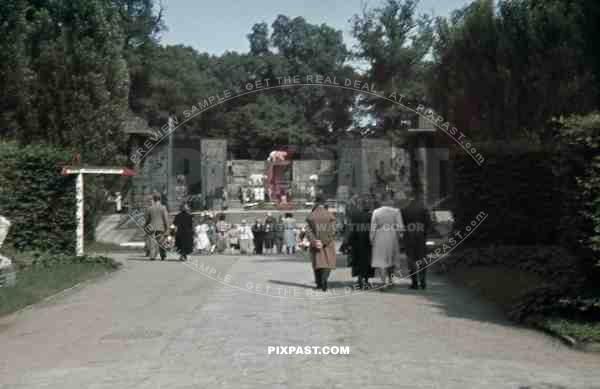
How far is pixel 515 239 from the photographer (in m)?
19.1

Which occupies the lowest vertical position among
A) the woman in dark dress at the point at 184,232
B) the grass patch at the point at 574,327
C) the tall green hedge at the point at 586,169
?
the grass patch at the point at 574,327

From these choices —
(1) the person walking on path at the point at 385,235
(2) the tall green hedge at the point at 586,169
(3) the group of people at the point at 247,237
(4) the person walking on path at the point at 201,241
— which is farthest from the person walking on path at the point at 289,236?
(2) the tall green hedge at the point at 586,169

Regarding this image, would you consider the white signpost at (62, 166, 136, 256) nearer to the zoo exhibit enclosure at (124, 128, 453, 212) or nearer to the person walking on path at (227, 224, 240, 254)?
the zoo exhibit enclosure at (124, 128, 453, 212)

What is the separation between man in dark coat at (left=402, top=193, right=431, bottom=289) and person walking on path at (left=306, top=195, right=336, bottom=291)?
1.48 meters

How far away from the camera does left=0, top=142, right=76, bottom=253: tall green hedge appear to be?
18.8m

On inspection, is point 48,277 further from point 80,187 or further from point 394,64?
point 394,64

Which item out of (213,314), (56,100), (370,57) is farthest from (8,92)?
(370,57)

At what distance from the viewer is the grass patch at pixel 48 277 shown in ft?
42.9

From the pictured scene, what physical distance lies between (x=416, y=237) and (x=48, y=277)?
7.49 metres

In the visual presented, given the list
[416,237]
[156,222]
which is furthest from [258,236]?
[416,237]

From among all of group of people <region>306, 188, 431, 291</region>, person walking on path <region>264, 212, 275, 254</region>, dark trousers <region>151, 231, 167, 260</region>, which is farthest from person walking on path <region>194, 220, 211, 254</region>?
group of people <region>306, 188, 431, 291</region>

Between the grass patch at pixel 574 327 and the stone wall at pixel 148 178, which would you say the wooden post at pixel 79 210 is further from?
the stone wall at pixel 148 178

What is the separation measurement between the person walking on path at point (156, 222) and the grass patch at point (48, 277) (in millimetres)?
2490

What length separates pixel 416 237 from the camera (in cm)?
1517
